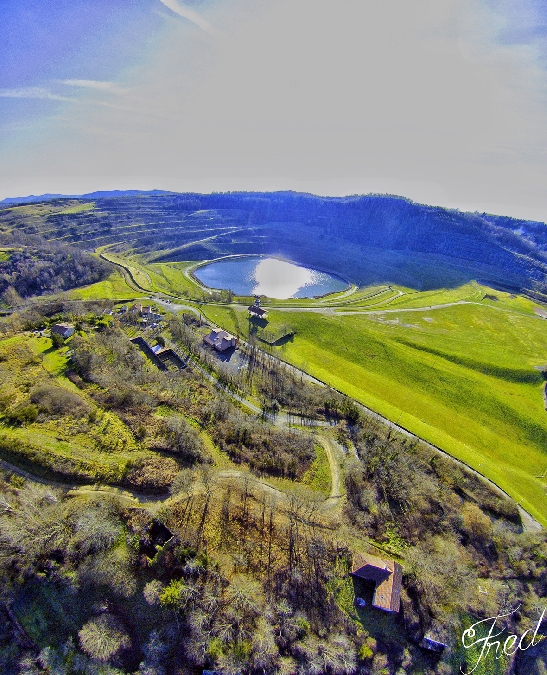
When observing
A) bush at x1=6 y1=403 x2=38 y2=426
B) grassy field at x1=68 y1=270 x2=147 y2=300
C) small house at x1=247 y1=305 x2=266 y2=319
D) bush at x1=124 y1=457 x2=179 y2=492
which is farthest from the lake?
bush at x1=124 y1=457 x2=179 y2=492

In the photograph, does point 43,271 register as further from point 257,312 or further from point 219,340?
point 219,340

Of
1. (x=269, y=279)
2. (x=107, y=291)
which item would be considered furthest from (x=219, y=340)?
(x=269, y=279)

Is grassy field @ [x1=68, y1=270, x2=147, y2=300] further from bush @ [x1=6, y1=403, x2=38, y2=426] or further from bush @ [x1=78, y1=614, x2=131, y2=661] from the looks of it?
bush @ [x1=78, y1=614, x2=131, y2=661]

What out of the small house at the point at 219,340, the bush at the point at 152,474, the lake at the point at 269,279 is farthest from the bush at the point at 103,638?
the lake at the point at 269,279

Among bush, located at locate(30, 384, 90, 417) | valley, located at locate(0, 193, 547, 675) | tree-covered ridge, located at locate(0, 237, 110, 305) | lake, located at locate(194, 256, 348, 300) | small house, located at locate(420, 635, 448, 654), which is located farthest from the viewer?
lake, located at locate(194, 256, 348, 300)

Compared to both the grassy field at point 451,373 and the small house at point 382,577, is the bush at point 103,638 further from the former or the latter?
the grassy field at point 451,373

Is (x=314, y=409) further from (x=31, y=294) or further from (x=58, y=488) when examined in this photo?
(x=31, y=294)
